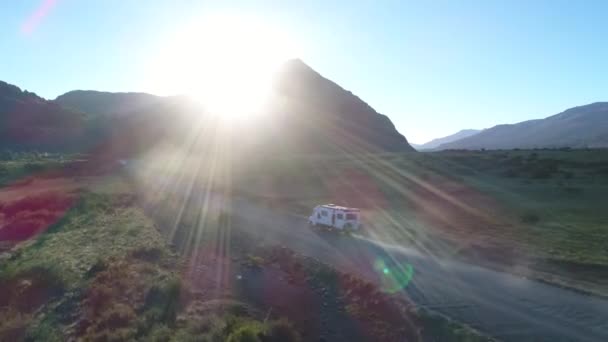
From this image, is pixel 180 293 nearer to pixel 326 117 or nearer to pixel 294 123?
pixel 294 123

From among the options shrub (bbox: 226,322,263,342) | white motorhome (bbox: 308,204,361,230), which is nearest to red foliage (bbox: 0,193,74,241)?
white motorhome (bbox: 308,204,361,230)

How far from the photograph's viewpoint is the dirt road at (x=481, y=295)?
649 inches

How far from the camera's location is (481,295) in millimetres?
19969

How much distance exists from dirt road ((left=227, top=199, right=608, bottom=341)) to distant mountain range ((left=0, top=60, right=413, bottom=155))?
318ft

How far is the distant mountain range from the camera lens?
132 metres

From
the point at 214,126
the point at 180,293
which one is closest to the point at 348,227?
the point at 180,293

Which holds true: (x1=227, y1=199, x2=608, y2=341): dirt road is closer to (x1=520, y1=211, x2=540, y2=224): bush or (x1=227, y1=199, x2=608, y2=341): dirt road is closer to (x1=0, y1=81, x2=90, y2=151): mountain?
(x1=520, y1=211, x2=540, y2=224): bush

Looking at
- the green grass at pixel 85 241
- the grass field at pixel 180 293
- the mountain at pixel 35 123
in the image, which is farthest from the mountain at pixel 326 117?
the grass field at pixel 180 293

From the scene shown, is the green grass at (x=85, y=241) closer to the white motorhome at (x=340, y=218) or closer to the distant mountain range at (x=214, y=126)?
the white motorhome at (x=340, y=218)

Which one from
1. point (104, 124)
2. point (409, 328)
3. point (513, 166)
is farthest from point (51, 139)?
point (409, 328)

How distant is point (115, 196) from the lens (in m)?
51.8

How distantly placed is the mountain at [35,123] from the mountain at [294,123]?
→ 12.7 meters

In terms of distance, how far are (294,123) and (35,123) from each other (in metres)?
75.2

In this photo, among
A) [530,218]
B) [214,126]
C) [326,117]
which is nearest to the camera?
[530,218]
